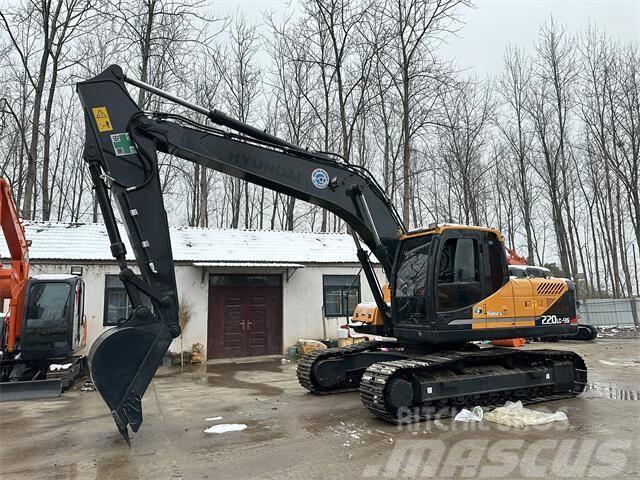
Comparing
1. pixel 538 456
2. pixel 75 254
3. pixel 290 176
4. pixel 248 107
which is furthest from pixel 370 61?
pixel 538 456

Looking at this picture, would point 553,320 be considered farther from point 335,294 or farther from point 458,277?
point 335,294

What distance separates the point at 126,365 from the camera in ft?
17.2

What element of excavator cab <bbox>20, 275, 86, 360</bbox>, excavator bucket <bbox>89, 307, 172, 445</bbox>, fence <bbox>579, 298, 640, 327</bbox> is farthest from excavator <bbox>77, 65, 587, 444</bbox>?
fence <bbox>579, 298, 640, 327</bbox>

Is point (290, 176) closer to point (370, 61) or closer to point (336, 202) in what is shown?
point (336, 202)

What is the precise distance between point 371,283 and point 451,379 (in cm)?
195

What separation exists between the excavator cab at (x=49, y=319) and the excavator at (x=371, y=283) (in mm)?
4457

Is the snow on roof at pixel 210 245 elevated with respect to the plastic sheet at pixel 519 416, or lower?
elevated

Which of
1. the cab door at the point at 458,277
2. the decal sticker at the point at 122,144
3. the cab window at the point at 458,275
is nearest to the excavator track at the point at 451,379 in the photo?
the cab door at the point at 458,277

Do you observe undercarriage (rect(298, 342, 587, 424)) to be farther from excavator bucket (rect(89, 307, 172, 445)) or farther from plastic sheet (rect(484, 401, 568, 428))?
excavator bucket (rect(89, 307, 172, 445))

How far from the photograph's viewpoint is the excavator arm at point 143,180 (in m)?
5.26

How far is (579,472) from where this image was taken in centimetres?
475

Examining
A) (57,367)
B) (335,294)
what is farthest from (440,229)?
(335,294)

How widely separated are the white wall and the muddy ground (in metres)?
4.88

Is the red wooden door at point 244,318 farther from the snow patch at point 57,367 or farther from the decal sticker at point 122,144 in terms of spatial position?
the decal sticker at point 122,144
